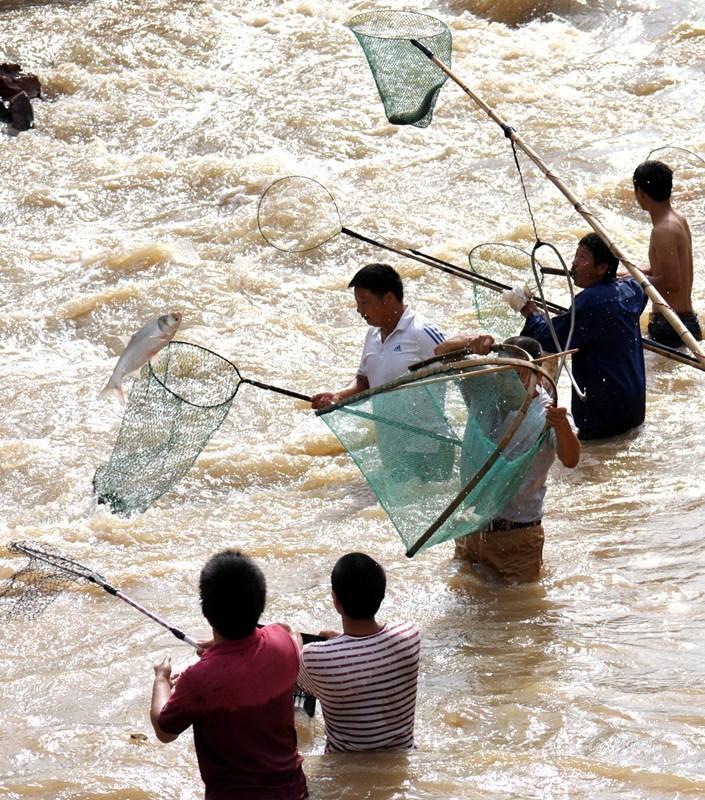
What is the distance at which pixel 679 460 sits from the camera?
673cm

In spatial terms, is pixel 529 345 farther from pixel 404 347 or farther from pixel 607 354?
pixel 607 354

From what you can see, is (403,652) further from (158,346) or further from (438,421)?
(158,346)

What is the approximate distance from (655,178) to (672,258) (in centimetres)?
49

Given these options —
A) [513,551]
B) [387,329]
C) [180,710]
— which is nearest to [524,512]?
[513,551]

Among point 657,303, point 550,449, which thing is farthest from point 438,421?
point 657,303

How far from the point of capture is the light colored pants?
5371 millimetres

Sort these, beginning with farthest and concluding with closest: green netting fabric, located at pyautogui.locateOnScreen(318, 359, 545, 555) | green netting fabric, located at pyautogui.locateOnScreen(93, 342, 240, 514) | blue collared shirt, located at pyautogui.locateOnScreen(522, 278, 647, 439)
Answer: blue collared shirt, located at pyautogui.locateOnScreen(522, 278, 647, 439) → green netting fabric, located at pyautogui.locateOnScreen(93, 342, 240, 514) → green netting fabric, located at pyautogui.locateOnScreen(318, 359, 545, 555)

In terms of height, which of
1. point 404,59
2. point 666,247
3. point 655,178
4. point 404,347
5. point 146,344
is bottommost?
point 404,347

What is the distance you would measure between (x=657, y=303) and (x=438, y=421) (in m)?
1.42

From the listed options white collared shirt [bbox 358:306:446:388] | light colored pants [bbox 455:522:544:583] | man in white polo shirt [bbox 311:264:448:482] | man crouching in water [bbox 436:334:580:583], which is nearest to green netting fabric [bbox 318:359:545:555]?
man crouching in water [bbox 436:334:580:583]

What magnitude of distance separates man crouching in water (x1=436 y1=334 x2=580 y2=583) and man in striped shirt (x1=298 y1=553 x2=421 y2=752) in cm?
135

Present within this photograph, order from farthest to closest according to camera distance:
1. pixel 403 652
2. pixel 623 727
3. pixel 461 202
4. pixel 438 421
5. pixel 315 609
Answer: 1. pixel 461 202
2. pixel 315 609
3. pixel 438 421
4. pixel 623 727
5. pixel 403 652

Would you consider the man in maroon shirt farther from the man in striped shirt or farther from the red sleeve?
the man in striped shirt

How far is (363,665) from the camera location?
3.84 m
